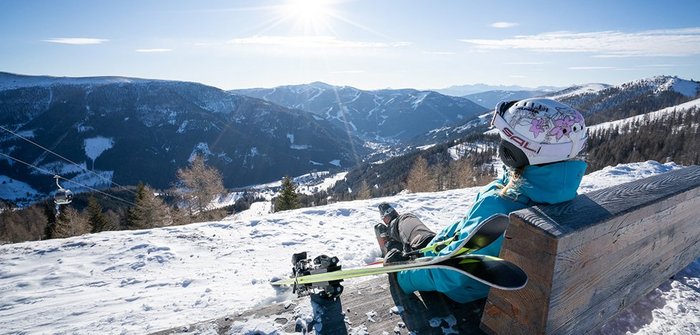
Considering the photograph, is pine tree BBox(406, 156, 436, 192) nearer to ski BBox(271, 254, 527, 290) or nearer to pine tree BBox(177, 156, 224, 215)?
pine tree BBox(177, 156, 224, 215)

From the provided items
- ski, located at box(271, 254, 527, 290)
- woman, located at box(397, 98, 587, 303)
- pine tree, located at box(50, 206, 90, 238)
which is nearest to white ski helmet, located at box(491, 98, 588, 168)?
woman, located at box(397, 98, 587, 303)

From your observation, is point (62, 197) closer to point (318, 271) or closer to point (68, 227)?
point (318, 271)

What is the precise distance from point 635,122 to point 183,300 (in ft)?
608

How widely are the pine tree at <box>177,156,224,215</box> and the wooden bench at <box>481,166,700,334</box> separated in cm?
3656

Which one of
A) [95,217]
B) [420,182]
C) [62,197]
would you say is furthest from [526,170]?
[95,217]

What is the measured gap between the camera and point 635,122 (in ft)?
459

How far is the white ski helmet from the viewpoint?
9.02 feet

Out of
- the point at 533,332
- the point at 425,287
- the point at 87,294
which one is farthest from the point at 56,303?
the point at 533,332

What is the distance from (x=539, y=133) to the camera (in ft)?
9.08

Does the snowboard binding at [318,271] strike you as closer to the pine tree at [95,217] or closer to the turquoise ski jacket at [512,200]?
the turquoise ski jacket at [512,200]

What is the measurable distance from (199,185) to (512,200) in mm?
37334

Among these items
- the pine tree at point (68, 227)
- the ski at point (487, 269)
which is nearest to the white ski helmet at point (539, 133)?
the ski at point (487, 269)

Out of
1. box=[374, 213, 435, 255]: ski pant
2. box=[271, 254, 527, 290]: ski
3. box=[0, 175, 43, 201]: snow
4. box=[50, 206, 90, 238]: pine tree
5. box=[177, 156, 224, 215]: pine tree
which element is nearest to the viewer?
box=[271, 254, 527, 290]: ski

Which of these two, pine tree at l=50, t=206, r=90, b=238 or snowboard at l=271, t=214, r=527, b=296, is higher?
snowboard at l=271, t=214, r=527, b=296
